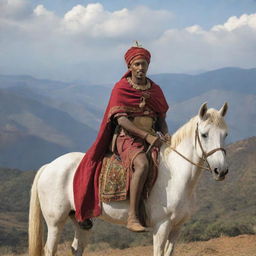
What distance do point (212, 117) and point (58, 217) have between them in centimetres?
267

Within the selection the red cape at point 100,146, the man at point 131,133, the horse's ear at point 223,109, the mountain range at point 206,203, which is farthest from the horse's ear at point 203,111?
the mountain range at point 206,203

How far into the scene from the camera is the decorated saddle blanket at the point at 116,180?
5.99m

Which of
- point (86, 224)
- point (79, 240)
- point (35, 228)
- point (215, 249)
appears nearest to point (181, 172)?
point (86, 224)

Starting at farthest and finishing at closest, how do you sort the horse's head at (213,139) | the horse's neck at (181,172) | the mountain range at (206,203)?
the mountain range at (206,203) < the horse's neck at (181,172) < the horse's head at (213,139)

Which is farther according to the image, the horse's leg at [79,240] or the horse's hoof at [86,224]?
the horse's leg at [79,240]

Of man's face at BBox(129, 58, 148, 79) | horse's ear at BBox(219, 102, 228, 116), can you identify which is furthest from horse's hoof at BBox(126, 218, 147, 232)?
man's face at BBox(129, 58, 148, 79)

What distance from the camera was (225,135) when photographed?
18.5 feet

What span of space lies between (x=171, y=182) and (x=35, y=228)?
2.30 meters

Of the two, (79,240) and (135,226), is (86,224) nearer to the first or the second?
(79,240)

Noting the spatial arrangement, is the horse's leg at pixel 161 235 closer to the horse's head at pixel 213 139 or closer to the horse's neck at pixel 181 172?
the horse's neck at pixel 181 172

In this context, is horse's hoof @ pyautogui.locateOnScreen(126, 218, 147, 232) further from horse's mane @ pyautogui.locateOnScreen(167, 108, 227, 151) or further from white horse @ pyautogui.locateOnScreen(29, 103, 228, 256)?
horse's mane @ pyautogui.locateOnScreen(167, 108, 227, 151)

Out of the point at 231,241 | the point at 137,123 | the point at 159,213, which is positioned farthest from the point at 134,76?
the point at 231,241

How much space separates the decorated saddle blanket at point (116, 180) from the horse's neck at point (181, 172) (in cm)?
14

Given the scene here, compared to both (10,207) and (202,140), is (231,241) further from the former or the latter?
(10,207)
